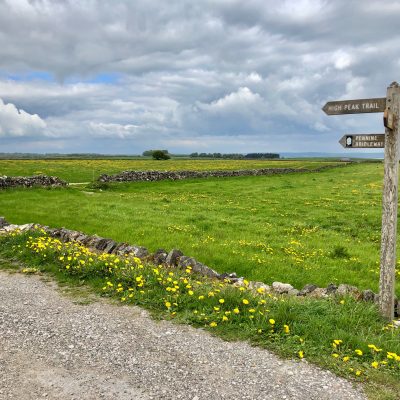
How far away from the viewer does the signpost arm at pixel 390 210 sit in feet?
26.4

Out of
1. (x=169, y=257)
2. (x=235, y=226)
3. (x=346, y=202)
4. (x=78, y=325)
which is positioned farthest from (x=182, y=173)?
(x=78, y=325)

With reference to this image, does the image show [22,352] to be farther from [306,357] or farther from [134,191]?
[134,191]

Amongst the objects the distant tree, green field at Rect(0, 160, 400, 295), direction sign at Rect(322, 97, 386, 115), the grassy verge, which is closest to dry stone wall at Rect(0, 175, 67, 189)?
green field at Rect(0, 160, 400, 295)

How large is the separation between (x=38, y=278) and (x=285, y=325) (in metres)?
6.77

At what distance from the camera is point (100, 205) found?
26766 millimetres

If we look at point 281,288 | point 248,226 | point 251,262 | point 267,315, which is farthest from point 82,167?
point 267,315

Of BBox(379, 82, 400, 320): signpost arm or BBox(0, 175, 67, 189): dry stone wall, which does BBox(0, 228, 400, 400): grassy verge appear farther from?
BBox(0, 175, 67, 189): dry stone wall

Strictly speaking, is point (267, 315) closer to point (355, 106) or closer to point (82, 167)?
point (355, 106)

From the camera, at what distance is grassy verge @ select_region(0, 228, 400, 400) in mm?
6449

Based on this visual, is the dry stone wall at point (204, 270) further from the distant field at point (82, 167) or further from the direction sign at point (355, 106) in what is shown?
the distant field at point (82, 167)

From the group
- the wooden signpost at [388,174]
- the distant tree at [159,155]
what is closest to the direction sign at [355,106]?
the wooden signpost at [388,174]

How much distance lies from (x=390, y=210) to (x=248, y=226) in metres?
12.7

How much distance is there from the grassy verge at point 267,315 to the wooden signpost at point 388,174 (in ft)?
1.51

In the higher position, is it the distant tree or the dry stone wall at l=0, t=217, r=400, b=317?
the distant tree
